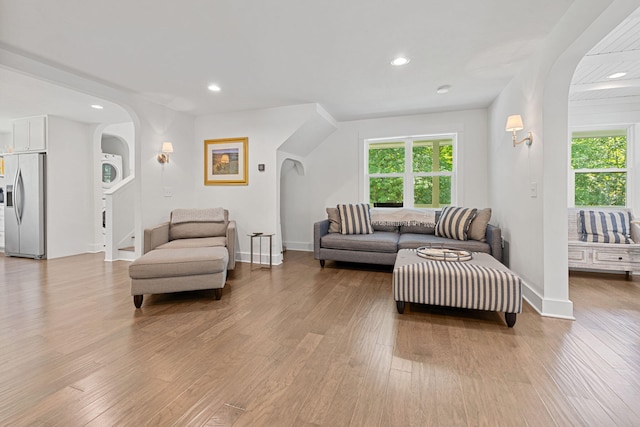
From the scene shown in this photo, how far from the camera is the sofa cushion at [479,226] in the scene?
12.0 ft

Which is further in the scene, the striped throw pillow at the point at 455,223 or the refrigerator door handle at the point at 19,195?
the refrigerator door handle at the point at 19,195

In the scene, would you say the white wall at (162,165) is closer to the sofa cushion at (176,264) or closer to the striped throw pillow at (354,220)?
the sofa cushion at (176,264)

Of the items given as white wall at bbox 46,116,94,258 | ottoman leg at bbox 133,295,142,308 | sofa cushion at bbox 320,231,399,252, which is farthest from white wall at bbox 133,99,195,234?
sofa cushion at bbox 320,231,399,252

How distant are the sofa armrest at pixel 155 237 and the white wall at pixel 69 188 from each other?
270 cm

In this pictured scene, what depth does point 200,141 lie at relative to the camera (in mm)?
4840

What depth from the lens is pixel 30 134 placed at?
492cm

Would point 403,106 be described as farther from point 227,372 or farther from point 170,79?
point 227,372

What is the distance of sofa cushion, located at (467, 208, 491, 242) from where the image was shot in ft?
12.0

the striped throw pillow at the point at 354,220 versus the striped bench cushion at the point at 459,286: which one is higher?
the striped throw pillow at the point at 354,220

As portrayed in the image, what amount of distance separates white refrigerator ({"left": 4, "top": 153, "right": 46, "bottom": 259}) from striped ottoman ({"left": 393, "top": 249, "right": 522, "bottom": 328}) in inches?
236

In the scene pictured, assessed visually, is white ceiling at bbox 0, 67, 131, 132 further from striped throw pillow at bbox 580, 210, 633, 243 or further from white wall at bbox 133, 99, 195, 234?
striped throw pillow at bbox 580, 210, 633, 243

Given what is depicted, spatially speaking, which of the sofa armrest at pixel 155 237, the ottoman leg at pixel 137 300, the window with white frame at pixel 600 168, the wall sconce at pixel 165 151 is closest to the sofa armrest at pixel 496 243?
the window with white frame at pixel 600 168

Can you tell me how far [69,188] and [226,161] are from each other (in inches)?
122

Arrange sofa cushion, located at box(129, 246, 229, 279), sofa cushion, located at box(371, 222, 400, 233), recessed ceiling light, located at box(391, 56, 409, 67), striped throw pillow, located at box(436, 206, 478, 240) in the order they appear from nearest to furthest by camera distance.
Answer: sofa cushion, located at box(129, 246, 229, 279) < recessed ceiling light, located at box(391, 56, 409, 67) < striped throw pillow, located at box(436, 206, 478, 240) < sofa cushion, located at box(371, 222, 400, 233)
